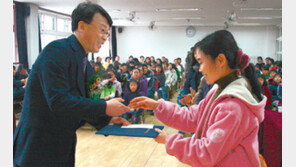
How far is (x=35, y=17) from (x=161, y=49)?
8.99 metres

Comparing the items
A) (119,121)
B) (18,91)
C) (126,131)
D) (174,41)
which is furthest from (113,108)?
(174,41)

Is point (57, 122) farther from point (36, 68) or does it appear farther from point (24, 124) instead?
point (36, 68)

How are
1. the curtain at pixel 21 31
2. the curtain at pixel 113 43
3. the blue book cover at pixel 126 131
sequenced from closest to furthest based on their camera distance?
1. the blue book cover at pixel 126 131
2. the curtain at pixel 21 31
3. the curtain at pixel 113 43

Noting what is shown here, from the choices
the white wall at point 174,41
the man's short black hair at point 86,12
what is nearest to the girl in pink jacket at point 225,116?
the man's short black hair at point 86,12

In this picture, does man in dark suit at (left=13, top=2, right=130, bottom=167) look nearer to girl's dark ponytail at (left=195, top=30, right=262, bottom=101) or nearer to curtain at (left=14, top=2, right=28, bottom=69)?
girl's dark ponytail at (left=195, top=30, right=262, bottom=101)

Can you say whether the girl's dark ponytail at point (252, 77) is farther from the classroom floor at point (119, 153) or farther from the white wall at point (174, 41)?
the white wall at point (174, 41)

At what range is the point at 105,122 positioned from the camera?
1.49 metres

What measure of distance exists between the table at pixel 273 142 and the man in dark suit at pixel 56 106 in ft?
5.31

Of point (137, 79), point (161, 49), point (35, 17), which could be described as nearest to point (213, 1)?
point (137, 79)

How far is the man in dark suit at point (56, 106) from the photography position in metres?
1.06

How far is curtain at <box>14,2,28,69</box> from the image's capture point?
7.37 meters

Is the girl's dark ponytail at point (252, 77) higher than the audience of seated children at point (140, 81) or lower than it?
higher

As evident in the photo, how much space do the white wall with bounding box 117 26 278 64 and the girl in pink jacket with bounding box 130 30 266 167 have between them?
561 inches

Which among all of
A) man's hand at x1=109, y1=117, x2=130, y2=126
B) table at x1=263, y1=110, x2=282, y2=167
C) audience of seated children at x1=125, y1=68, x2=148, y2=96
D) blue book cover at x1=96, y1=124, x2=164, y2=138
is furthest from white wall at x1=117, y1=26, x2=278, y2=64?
blue book cover at x1=96, y1=124, x2=164, y2=138
